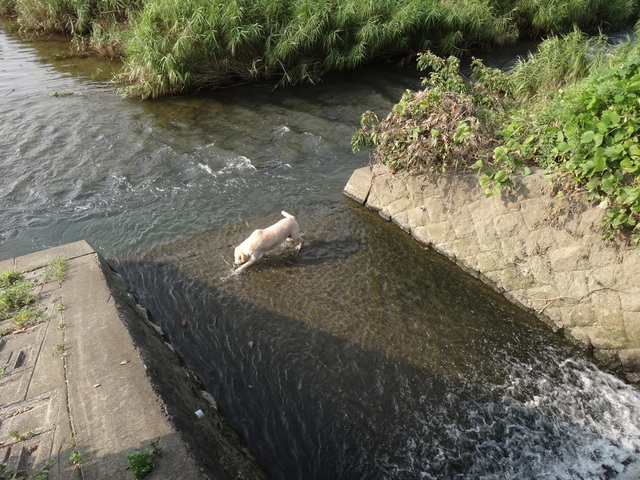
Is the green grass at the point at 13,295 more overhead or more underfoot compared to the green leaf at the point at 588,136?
more underfoot

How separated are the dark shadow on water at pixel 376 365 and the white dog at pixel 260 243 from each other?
29 centimetres

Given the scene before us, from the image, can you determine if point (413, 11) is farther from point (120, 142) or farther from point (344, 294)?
point (344, 294)

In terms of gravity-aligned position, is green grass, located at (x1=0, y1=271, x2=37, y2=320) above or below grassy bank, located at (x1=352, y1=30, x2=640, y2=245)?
below

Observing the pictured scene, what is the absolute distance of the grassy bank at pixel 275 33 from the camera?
1260cm

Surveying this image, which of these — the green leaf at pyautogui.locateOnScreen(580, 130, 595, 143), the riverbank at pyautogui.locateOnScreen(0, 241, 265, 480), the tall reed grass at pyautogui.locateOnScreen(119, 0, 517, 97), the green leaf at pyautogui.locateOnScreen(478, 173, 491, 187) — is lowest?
the riverbank at pyautogui.locateOnScreen(0, 241, 265, 480)

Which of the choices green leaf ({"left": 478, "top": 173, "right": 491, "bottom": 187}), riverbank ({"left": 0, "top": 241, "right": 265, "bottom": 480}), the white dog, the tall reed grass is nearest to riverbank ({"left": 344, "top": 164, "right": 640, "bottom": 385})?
green leaf ({"left": 478, "top": 173, "right": 491, "bottom": 187})

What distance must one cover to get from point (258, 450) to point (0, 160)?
9736 mm

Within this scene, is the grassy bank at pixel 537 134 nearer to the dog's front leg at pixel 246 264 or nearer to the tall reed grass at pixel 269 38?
the dog's front leg at pixel 246 264

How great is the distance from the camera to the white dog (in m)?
6.73

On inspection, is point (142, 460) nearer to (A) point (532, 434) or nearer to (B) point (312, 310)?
(B) point (312, 310)

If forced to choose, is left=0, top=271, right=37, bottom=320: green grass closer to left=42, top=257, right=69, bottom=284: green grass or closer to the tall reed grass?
left=42, top=257, right=69, bottom=284: green grass

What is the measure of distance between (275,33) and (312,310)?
1031 cm

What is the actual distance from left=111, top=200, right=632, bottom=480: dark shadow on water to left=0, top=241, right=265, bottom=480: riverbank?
58 centimetres

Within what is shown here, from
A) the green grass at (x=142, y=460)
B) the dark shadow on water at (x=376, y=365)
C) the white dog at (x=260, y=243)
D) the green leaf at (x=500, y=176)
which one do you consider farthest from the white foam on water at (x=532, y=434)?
the white dog at (x=260, y=243)
